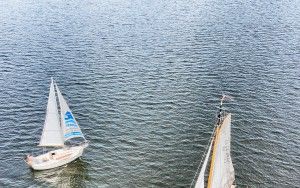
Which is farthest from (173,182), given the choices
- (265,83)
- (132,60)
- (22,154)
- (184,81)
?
(132,60)

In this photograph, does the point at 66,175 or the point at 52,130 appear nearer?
the point at 66,175

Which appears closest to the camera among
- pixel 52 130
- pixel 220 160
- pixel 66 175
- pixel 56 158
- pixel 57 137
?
pixel 220 160

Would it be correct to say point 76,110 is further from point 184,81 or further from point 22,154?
point 184,81

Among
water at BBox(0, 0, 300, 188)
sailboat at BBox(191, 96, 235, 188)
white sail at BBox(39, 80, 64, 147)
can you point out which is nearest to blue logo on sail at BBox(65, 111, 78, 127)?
white sail at BBox(39, 80, 64, 147)

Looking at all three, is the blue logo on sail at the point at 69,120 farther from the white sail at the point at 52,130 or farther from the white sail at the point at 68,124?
the white sail at the point at 52,130

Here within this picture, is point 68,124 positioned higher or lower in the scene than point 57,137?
higher

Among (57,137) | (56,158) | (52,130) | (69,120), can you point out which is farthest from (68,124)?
(56,158)

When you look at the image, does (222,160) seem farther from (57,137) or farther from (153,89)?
(153,89)
